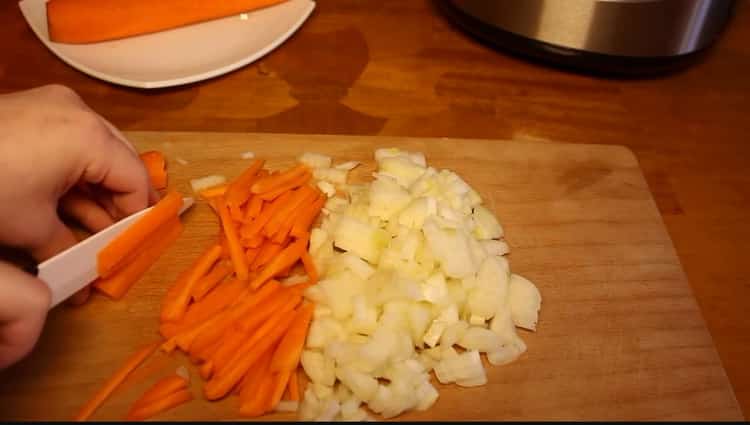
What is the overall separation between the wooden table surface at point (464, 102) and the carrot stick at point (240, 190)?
9.8 inches

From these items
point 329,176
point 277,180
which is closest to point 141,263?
point 277,180

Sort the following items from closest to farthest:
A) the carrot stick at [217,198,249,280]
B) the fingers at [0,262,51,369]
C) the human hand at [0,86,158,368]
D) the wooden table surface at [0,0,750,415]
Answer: the fingers at [0,262,51,369] < the human hand at [0,86,158,368] < the carrot stick at [217,198,249,280] < the wooden table surface at [0,0,750,415]

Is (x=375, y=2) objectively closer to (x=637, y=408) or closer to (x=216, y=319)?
(x=216, y=319)

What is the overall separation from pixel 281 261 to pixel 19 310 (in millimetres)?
423

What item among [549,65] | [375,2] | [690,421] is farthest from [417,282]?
[375,2]

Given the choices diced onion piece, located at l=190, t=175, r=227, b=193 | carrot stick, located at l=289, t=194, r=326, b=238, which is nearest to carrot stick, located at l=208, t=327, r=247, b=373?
carrot stick, located at l=289, t=194, r=326, b=238

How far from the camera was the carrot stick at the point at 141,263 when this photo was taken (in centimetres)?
105

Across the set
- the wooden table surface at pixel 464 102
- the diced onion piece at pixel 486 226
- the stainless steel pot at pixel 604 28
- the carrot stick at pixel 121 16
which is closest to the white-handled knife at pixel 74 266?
the wooden table surface at pixel 464 102

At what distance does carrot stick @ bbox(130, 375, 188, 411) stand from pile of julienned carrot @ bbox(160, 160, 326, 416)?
36 millimetres

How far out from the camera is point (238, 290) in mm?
1079

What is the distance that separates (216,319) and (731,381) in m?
0.86

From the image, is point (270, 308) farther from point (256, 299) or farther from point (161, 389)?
point (161, 389)

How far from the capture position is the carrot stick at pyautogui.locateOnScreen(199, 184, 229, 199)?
3.92 feet

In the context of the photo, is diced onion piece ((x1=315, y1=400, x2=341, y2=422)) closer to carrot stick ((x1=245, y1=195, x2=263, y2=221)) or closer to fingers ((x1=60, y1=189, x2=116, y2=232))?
carrot stick ((x1=245, y1=195, x2=263, y2=221))
